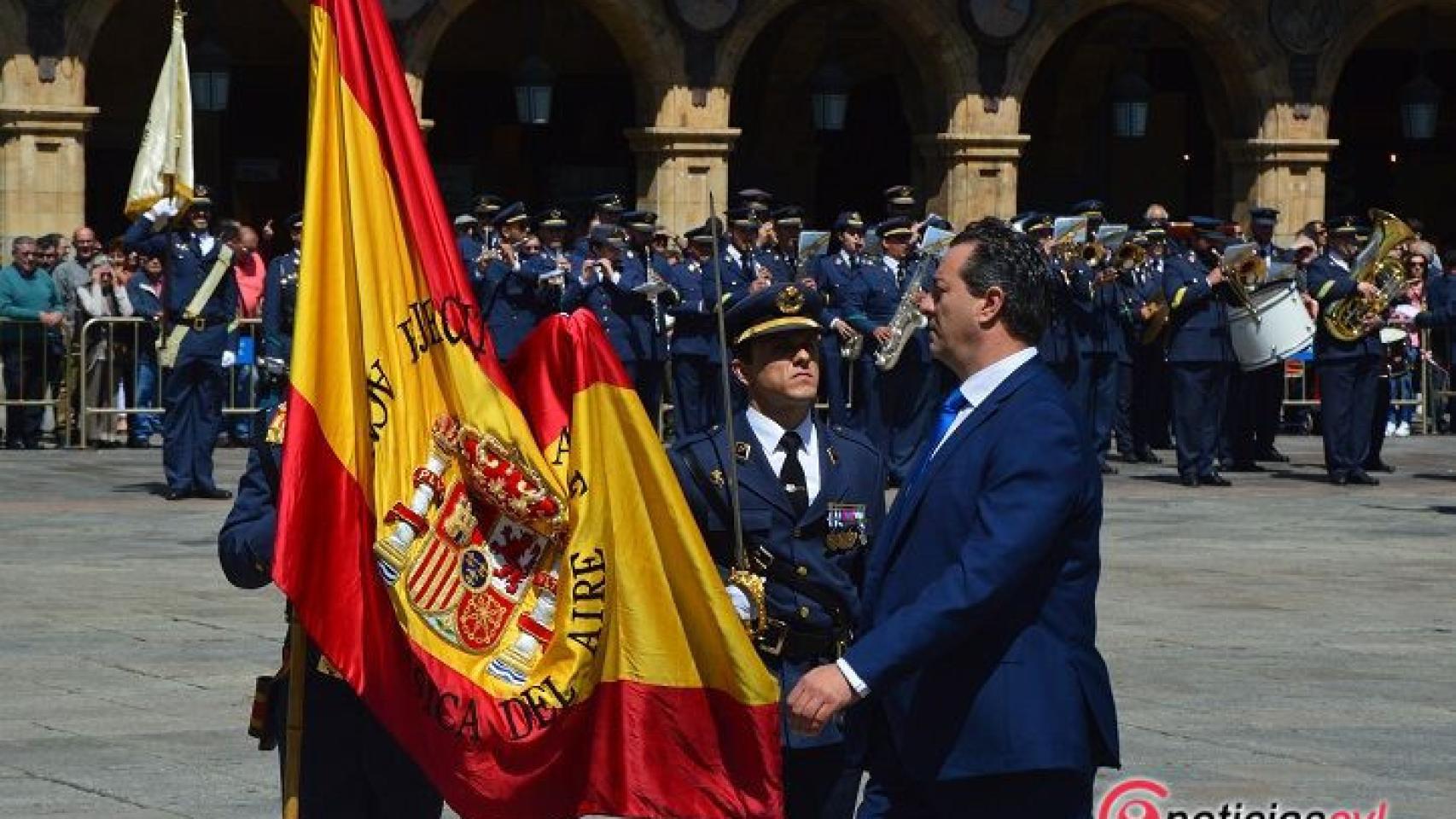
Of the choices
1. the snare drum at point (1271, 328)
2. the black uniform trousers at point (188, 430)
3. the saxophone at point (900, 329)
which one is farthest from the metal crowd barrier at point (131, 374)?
the snare drum at point (1271, 328)

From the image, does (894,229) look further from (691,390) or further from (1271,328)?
(1271,328)

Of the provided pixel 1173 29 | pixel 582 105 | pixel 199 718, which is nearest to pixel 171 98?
pixel 199 718

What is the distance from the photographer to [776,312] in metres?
7.47

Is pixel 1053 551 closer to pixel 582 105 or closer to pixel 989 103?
pixel 989 103

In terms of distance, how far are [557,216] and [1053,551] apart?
1796 centimetres

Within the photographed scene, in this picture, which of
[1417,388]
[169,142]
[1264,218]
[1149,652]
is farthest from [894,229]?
[1149,652]

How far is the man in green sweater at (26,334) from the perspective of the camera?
23.5 meters

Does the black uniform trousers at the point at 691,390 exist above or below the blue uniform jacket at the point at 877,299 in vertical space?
below

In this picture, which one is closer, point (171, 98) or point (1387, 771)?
point (1387, 771)

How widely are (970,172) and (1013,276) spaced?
80.2 ft

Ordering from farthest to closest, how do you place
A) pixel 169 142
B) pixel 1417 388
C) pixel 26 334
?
pixel 1417 388 < pixel 26 334 < pixel 169 142

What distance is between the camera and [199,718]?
10812 millimetres

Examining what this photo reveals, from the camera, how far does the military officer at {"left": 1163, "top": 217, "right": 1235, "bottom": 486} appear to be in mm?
21938

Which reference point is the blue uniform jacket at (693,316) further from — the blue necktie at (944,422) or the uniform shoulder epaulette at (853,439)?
the blue necktie at (944,422)
